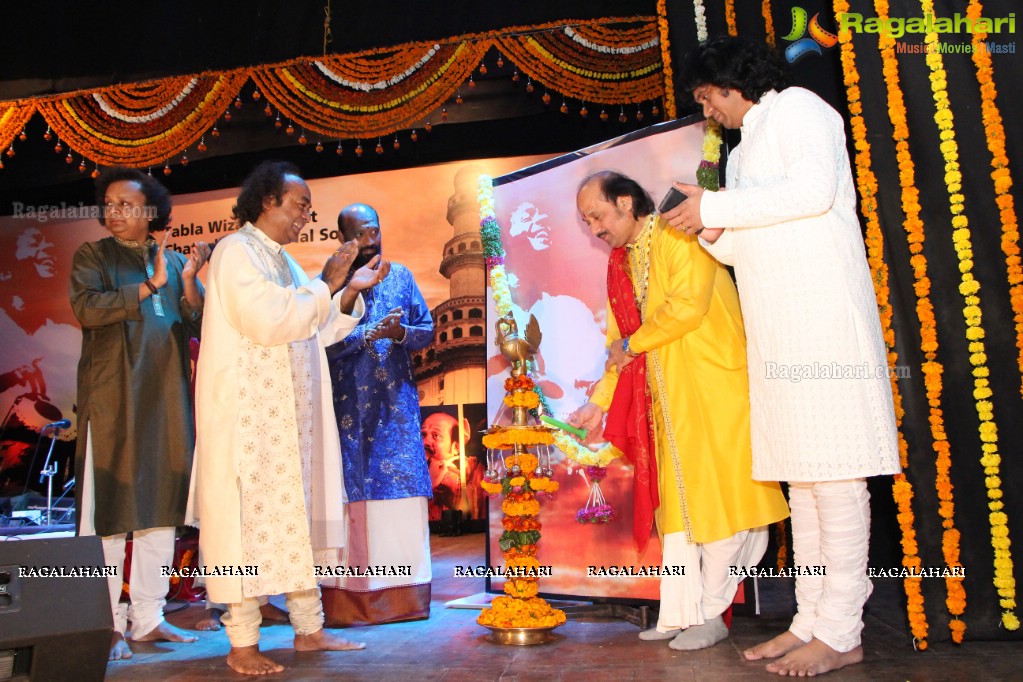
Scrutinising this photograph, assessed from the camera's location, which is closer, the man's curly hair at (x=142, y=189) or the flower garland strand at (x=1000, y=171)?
the flower garland strand at (x=1000, y=171)

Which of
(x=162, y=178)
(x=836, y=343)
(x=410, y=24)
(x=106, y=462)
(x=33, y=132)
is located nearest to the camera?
(x=836, y=343)

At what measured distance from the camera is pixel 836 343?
8.52ft

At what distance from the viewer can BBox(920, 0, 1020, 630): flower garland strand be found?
2846 mm

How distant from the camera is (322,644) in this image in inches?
129

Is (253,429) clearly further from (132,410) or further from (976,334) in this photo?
(976,334)

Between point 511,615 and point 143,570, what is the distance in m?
1.56

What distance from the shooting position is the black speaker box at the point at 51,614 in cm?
217

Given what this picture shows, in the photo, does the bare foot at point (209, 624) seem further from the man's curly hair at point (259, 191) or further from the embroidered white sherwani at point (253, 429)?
the man's curly hair at point (259, 191)

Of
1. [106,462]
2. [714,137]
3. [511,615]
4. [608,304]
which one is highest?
[714,137]

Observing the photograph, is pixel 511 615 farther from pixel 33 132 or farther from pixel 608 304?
pixel 33 132

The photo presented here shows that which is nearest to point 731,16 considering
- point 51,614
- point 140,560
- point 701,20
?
point 701,20

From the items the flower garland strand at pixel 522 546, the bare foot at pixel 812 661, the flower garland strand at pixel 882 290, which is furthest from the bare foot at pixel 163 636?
the flower garland strand at pixel 882 290

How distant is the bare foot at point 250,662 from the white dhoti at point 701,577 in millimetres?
1371

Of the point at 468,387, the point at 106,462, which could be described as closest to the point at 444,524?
the point at 468,387
